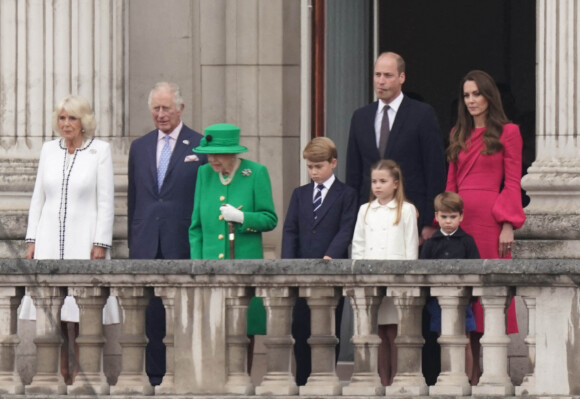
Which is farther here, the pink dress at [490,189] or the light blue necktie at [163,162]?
the light blue necktie at [163,162]

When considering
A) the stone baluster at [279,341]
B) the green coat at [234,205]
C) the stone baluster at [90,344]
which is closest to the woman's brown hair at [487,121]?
the green coat at [234,205]

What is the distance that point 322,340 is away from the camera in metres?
13.1

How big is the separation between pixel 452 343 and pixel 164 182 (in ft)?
8.60

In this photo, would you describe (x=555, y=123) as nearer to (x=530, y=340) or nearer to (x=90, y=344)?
(x=530, y=340)

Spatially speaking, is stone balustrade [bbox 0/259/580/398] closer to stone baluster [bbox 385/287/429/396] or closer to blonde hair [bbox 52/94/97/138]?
stone baluster [bbox 385/287/429/396]

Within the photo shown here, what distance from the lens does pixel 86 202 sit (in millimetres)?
14570

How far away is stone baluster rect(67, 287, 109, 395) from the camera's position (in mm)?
13367

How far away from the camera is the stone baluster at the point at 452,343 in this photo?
1292cm

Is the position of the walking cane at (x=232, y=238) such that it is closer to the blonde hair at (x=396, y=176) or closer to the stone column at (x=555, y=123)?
the blonde hair at (x=396, y=176)

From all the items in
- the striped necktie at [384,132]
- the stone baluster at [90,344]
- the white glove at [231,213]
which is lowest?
the stone baluster at [90,344]

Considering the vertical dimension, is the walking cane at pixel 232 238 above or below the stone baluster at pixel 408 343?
above

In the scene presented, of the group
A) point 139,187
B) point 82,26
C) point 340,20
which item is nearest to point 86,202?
point 139,187

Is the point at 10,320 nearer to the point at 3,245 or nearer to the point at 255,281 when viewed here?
the point at 255,281

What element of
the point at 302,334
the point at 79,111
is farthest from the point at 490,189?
the point at 79,111
